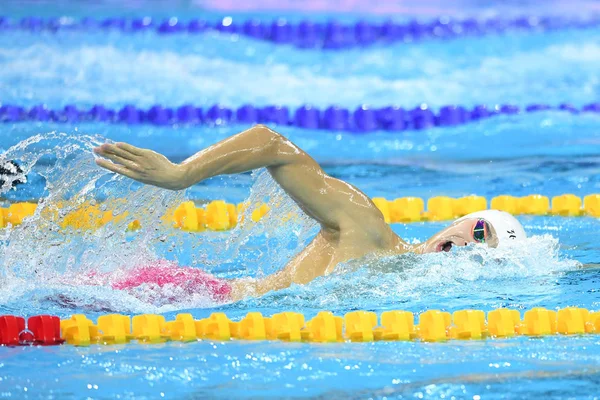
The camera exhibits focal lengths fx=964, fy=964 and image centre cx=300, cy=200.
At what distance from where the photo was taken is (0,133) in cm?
753

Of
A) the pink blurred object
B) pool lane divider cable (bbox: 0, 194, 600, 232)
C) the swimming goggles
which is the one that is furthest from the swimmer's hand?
pool lane divider cable (bbox: 0, 194, 600, 232)

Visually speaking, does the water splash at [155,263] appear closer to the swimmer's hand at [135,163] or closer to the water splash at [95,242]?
the water splash at [95,242]

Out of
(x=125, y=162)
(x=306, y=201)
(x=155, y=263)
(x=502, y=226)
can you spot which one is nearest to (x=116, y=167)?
(x=125, y=162)

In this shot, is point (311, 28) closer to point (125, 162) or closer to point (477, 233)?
point (477, 233)

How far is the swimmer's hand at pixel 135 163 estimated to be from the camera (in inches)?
121

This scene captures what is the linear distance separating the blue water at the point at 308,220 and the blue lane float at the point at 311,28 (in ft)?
0.84

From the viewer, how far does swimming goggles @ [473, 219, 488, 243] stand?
153 inches

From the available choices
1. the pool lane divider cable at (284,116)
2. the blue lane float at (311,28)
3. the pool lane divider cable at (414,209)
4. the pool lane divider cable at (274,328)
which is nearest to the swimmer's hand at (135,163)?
the pool lane divider cable at (274,328)

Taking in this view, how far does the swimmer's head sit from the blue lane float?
7.23 metres

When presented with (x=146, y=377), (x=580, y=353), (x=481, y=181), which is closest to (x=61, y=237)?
(x=146, y=377)

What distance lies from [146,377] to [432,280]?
1448 millimetres

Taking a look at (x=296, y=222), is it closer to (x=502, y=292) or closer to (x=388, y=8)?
(x=502, y=292)

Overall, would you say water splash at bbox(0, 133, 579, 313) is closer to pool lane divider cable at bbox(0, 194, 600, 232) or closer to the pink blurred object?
the pink blurred object

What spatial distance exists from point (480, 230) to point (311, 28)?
305 inches
